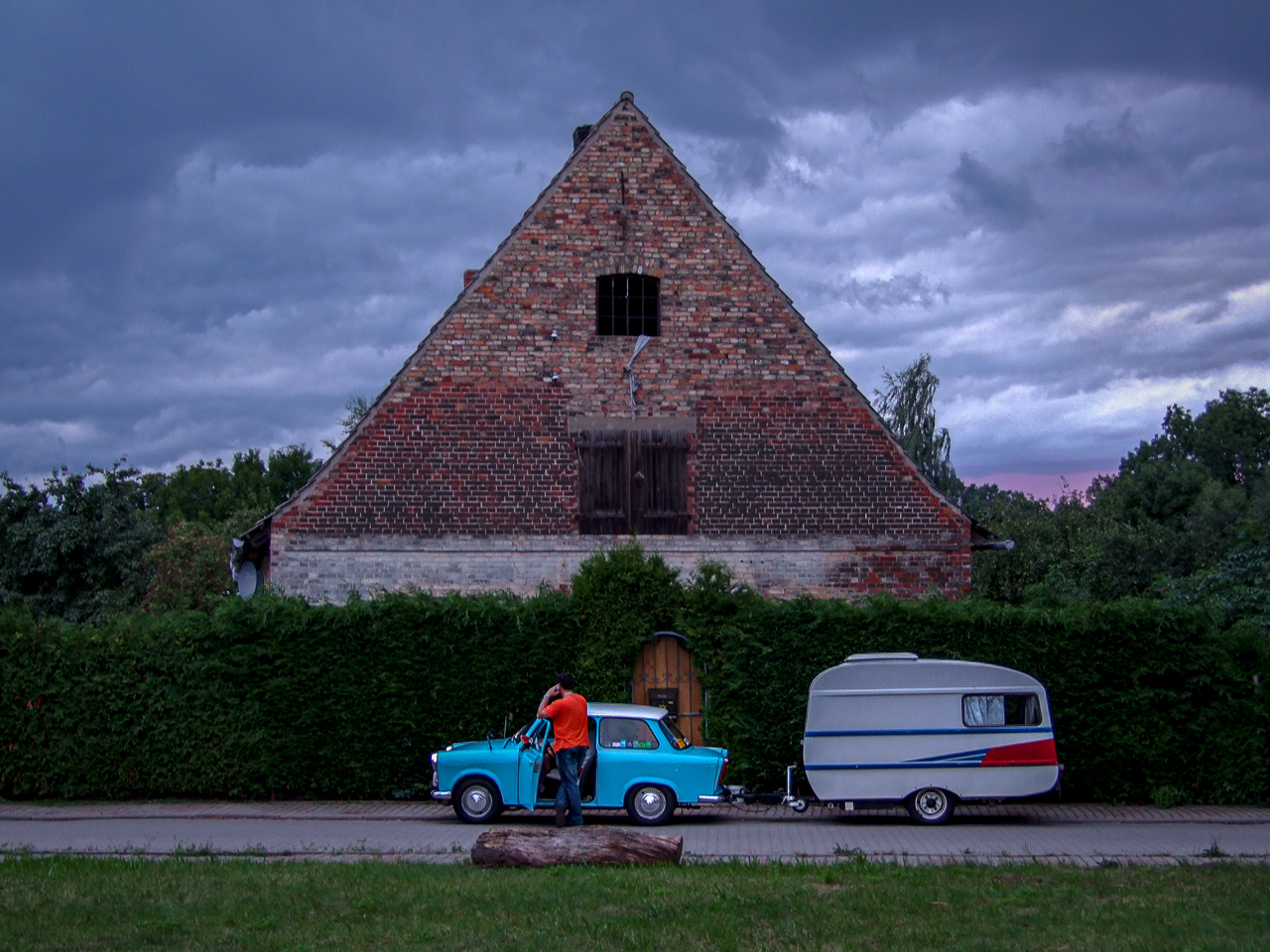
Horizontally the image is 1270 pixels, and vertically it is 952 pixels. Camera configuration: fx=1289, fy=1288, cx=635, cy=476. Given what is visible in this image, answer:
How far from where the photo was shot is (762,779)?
1814 centimetres

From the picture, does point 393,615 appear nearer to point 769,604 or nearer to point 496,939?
point 769,604

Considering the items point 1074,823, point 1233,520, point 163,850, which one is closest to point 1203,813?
point 1074,823

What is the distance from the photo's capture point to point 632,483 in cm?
2112

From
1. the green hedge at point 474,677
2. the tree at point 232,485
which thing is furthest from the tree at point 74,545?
the tree at point 232,485

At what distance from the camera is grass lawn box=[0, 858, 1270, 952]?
8.70 meters

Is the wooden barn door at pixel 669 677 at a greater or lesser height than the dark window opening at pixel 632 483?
lesser

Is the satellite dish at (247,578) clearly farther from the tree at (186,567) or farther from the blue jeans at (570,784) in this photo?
the tree at (186,567)

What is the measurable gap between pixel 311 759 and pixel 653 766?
556 centimetres

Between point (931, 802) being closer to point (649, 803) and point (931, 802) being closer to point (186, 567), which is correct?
point (649, 803)

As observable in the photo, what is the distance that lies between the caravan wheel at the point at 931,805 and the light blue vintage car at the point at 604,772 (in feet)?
7.71

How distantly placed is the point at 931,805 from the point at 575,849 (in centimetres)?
613

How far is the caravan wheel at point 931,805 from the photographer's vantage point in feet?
51.8

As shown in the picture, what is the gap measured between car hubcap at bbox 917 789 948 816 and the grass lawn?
4282 mm

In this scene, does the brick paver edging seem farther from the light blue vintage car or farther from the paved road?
the light blue vintage car
